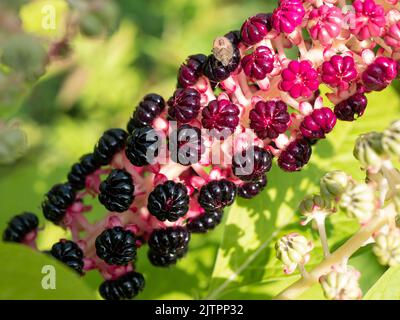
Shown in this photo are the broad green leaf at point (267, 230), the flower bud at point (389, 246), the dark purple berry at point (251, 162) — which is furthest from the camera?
the broad green leaf at point (267, 230)

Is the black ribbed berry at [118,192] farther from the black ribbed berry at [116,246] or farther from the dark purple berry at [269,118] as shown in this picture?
the dark purple berry at [269,118]

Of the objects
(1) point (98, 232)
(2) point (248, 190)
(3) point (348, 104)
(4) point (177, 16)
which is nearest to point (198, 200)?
(2) point (248, 190)

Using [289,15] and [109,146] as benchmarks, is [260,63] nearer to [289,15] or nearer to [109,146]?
[289,15]

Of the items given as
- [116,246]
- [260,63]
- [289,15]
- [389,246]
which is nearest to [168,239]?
[116,246]

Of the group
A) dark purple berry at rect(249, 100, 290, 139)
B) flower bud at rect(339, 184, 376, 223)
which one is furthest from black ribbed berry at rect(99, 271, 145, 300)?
flower bud at rect(339, 184, 376, 223)

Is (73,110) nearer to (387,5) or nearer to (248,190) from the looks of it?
(248,190)

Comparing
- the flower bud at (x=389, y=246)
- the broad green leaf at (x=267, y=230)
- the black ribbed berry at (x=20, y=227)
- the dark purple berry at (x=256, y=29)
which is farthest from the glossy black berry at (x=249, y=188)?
the black ribbed berry at (x=20, y=227)
